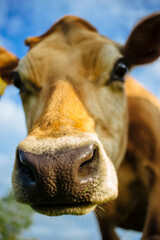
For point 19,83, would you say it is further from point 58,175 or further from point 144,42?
point 58,175

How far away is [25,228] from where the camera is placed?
33.6ft

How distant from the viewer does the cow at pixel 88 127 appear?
2418 mm

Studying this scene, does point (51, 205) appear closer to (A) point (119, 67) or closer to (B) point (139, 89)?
(A) point (119, 67)

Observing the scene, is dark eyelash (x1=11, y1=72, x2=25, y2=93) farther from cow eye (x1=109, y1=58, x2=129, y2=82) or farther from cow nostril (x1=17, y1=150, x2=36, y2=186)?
cow nostril (x1=17, y1=150, x2=36, y2=186)

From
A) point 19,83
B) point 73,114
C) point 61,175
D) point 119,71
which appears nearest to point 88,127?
point 73,114

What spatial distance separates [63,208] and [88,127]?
0.86m

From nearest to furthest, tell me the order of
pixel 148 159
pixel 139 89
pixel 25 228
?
pixel 148 159
pixel 139 89
pixel 25 228

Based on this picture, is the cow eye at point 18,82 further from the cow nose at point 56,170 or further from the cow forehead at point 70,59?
the cow nose at point 56,170

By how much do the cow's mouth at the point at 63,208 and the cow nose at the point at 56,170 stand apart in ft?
0.60

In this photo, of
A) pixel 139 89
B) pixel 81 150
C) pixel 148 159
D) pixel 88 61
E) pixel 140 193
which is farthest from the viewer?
pixel 139 89

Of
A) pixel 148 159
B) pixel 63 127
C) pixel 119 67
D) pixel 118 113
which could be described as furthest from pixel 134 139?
pixel 63 127

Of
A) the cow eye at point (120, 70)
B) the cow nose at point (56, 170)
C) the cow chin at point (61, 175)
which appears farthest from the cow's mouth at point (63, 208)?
the cow eye at point (120, 70)

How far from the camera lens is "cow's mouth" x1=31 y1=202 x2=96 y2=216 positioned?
2488mm

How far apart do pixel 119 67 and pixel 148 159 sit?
1.98m
